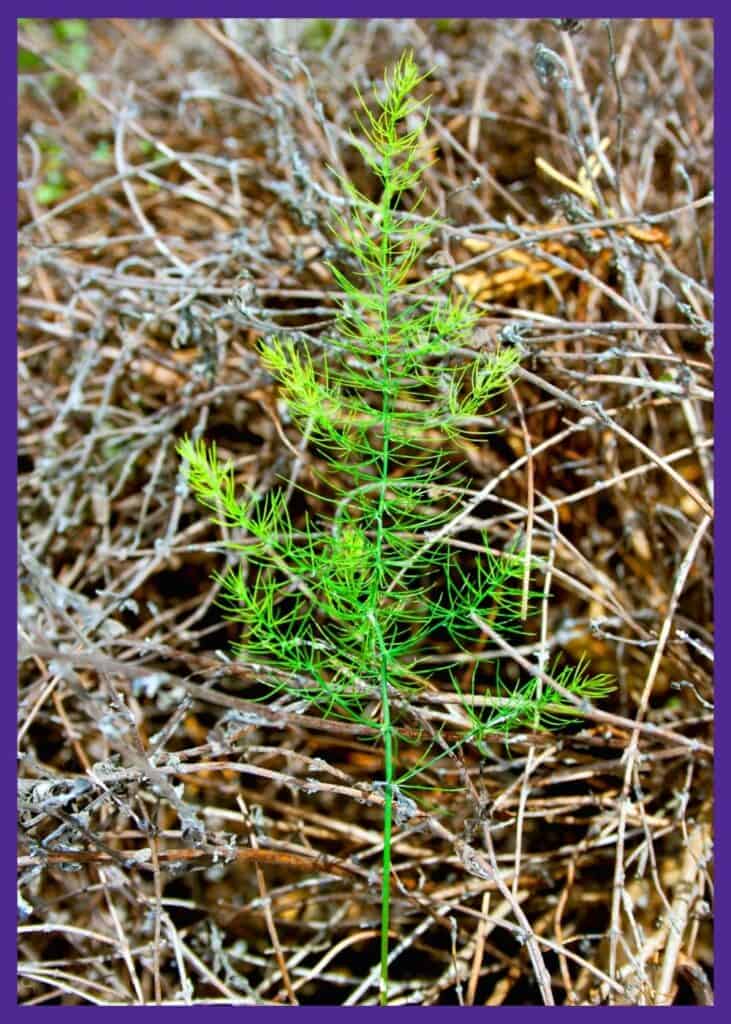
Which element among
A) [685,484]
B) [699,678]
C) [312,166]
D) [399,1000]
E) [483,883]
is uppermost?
[312,166]

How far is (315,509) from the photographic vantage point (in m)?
1.17

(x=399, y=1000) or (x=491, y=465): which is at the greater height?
(x=491, y=465)

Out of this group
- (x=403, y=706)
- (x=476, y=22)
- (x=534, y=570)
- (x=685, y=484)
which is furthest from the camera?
(x=476, y=22)

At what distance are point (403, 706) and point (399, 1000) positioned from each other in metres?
0.32

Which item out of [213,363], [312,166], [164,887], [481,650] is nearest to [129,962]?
[164,887]

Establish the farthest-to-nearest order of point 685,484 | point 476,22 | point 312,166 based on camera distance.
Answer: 1. point 476,22
2. point 312,166
3. point 685,484

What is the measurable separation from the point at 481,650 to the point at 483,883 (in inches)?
9.8

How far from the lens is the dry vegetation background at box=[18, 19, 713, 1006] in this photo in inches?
37.2

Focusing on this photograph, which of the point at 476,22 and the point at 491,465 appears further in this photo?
the point at 476,22

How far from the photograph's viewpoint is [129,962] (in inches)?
36.0

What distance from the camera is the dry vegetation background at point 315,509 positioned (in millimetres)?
944

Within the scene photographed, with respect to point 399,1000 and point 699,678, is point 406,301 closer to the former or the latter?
point 699,678

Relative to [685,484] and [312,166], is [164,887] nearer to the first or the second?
[685,484]

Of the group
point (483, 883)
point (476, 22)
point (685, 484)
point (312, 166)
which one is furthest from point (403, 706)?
point (476, 22)
